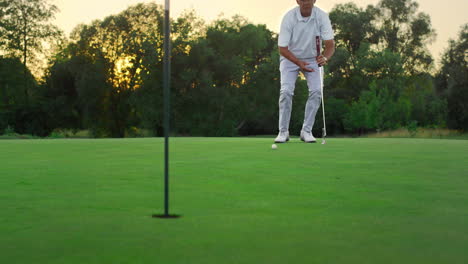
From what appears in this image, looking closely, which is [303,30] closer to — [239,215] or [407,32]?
[239,215]

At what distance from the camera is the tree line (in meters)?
40.0

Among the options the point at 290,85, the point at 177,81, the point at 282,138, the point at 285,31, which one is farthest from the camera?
the point at 177,81

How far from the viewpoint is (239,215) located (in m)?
2.87

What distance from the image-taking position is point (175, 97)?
40.2m

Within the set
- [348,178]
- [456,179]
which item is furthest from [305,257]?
[456,179]

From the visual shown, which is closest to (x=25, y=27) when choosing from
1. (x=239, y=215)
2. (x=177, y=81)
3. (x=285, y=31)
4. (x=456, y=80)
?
(x=177, y=81)

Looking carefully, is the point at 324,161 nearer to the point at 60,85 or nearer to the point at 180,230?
the point at 180,230

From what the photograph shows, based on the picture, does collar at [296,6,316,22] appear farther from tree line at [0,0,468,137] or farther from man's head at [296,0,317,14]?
tree line at [0,0,468,137]

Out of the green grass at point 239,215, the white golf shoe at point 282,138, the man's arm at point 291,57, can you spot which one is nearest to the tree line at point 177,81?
the white golf shoe at point 282,138

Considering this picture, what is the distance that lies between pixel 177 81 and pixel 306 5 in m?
32.1

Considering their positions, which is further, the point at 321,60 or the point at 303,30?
the point at 303,30

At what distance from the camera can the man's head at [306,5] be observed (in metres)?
8.71

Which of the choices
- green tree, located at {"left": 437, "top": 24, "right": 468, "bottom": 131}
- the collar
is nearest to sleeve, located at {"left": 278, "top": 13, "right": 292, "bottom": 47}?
the collar

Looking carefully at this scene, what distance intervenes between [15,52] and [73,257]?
4441cm
